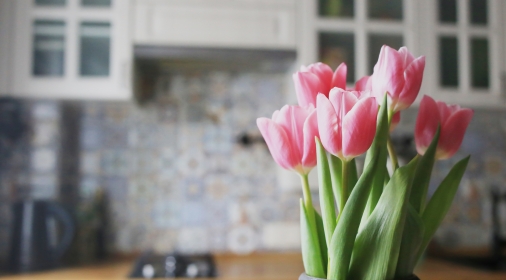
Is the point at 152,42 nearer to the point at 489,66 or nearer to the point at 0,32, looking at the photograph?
Answer: the point at 0,32

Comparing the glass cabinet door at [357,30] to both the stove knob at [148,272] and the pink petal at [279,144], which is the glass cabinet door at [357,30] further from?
the pink petal at [279,144]

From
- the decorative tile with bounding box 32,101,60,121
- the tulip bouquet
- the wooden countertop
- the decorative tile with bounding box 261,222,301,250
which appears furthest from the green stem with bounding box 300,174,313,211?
the decorative tile with bounding box 32,101,60,121

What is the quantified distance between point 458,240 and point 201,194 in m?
1.30

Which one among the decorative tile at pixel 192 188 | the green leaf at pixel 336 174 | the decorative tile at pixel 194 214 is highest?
the green leaf at pixel 336 174

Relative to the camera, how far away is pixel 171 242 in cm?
192

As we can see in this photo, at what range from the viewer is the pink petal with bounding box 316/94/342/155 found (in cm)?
38

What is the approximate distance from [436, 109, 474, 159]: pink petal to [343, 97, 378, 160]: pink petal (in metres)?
0.12

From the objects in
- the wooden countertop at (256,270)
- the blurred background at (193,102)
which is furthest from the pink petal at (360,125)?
the blurred background at (193,102)

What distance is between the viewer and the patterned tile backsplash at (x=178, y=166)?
6.20ft

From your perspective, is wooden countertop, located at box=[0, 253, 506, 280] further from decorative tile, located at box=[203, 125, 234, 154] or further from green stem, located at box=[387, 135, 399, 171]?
green stem, located at box=[387, 135, 399, 171]

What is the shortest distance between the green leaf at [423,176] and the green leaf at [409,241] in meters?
0.04

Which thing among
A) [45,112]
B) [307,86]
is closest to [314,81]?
[307,86]

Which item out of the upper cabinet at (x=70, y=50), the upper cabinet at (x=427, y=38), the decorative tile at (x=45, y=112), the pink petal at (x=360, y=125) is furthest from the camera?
the decorative tile at (x=45, y=112)

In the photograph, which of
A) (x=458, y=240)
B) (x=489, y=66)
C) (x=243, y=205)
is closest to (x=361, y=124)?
(x=243, y=205)
